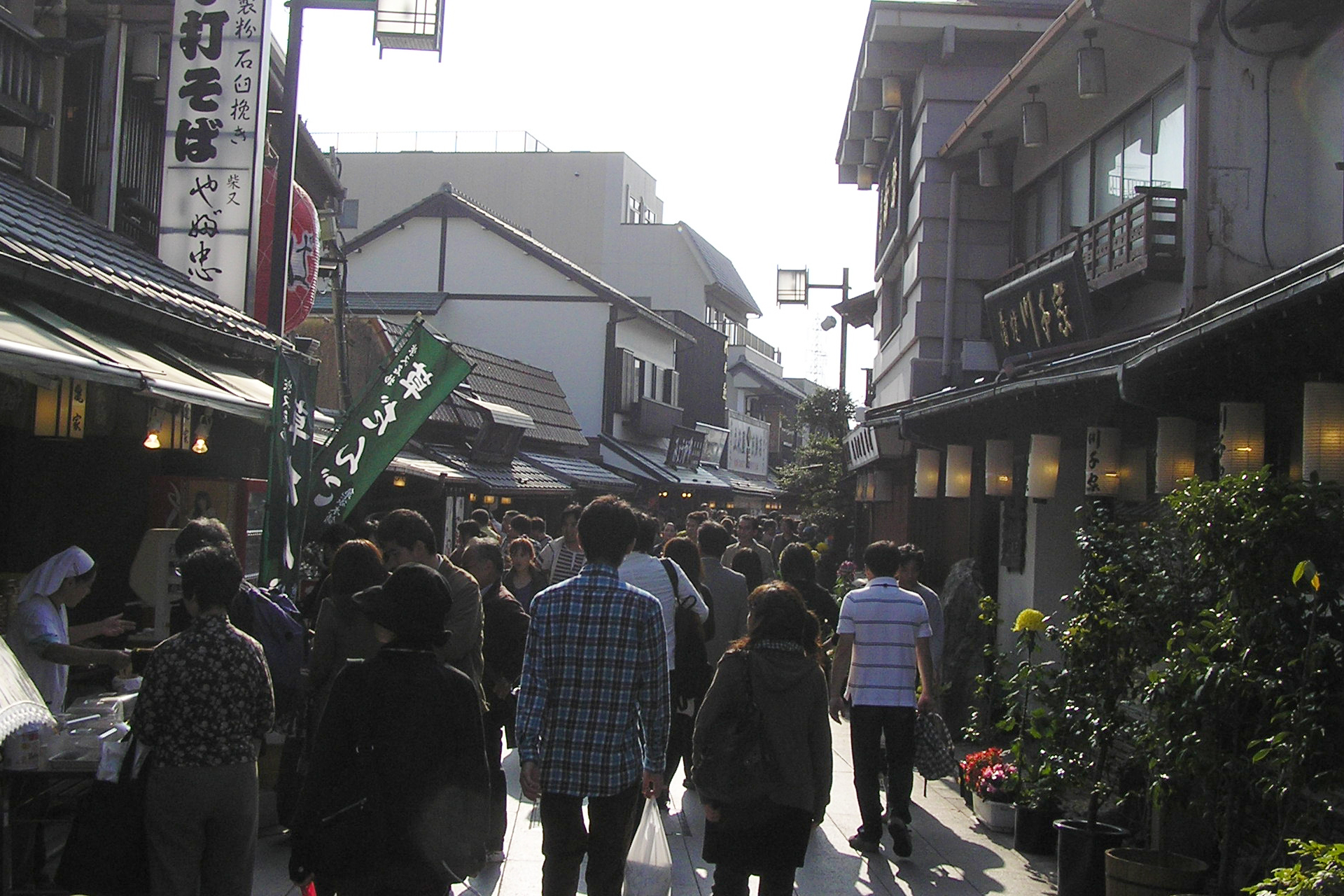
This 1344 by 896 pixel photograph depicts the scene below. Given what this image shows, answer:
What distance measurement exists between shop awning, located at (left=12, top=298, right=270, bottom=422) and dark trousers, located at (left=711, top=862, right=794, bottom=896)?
420 centimetres

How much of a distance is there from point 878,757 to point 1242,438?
3.07 m

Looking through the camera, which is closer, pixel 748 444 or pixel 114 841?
pixel 114 841

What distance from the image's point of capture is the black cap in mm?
4531

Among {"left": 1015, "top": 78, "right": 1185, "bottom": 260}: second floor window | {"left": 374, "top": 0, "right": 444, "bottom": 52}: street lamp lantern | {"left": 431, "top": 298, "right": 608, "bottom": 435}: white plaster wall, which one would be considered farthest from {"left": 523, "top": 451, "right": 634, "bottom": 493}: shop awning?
{"left": 374, "top": 0, "right": 444, "bottom": 52}: street lamp lantern

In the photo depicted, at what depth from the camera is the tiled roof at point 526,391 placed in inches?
1049

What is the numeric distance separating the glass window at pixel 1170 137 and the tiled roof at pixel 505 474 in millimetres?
11464

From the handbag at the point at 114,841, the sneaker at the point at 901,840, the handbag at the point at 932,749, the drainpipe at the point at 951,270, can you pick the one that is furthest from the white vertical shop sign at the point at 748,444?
the handbag at the point at 114,841

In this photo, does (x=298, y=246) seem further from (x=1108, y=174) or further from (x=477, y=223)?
(x=477, y=223)

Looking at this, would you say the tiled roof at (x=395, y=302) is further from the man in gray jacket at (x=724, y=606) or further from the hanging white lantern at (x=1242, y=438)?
the hanging white lantern at (x=1242, y=438)

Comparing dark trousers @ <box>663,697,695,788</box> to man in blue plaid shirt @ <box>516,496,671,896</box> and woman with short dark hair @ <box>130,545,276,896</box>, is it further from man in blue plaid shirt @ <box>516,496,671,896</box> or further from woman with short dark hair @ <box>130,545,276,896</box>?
woman with short dark hair @ <box>130,545,276,896</box>

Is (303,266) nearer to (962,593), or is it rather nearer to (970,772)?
(962,593)

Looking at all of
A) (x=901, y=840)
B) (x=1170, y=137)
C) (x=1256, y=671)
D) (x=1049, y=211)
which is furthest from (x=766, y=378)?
(x=1256, y=671)

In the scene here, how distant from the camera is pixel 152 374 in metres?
7.50

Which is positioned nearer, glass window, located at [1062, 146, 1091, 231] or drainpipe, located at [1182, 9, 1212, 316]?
drainpipe, located at [1182, 9, 1212, 316]
